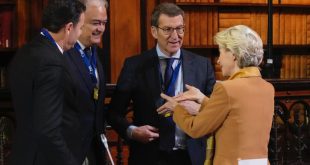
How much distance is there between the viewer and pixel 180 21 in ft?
8.49

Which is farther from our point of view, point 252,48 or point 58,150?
point 252,48

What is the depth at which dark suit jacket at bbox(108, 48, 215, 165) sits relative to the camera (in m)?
2.53

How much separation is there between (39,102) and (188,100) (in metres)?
0.70

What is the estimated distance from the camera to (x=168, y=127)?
2.49 metres

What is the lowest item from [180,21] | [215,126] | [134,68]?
[215,126]

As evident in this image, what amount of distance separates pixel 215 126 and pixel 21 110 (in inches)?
28.3

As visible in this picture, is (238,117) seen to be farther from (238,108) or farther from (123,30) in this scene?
(123,30)

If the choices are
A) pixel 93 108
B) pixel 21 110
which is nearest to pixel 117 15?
pixel 93 108

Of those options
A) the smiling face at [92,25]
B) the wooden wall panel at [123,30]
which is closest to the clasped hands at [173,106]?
the smiling face at [92,25]

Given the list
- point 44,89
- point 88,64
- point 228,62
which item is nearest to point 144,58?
point 88,64

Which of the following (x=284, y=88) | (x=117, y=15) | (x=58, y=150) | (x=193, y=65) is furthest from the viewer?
(x=117, y=15)

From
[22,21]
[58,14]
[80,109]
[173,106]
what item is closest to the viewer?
[58,14]

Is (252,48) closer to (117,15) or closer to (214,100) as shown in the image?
(214,100)

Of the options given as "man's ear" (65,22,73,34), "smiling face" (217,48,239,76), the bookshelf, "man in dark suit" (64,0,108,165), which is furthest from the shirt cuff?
the bookshelf
